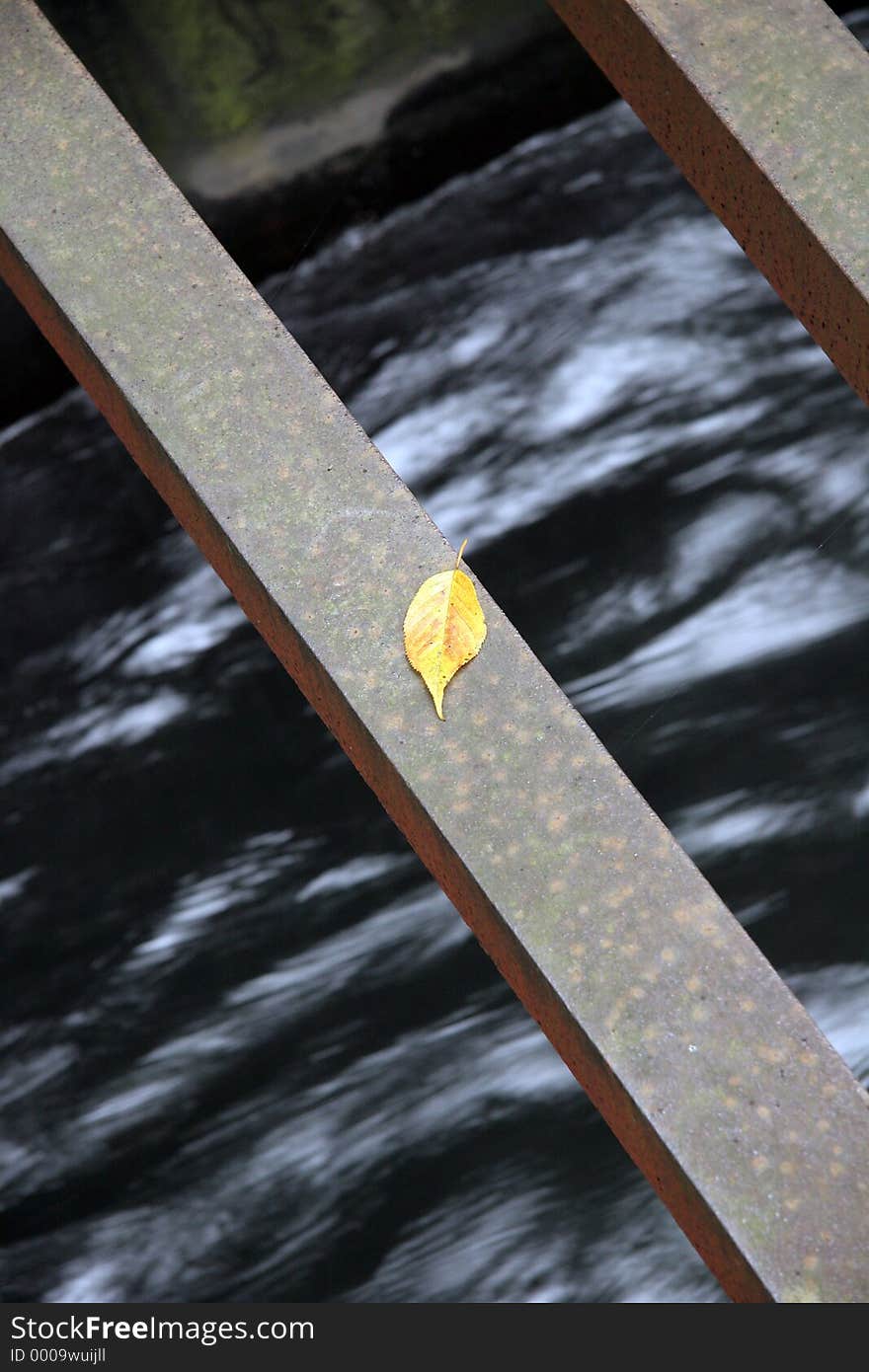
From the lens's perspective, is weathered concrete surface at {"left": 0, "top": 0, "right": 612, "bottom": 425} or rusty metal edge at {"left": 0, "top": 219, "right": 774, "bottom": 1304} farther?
weathered concrete surface at {"left": 0, "top": 0, "right": 612, "bottom": 425}

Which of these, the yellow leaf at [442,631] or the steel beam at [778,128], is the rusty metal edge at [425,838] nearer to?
the yellow leaf at [442,631]

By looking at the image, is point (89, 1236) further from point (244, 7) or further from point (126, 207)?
point (244, 7)

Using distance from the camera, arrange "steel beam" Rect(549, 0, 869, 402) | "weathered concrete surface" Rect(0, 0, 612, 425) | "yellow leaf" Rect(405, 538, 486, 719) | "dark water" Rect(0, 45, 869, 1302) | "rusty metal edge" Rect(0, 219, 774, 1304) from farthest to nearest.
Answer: "weathered concrete surface" Rect(0, 0, 612, 425) → "dark water" Rect(0, 45, 869, 1302) → "steel beam" Rect(549, 0, 869, 402) → "yellow leaf" Rect(405, 538, 486, 719) → "rusty metal edge" Rect(0, 219, 774, 1304)

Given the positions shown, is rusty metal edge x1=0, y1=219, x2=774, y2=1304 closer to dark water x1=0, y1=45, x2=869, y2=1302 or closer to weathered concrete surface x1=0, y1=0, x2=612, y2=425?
dark water x1=0, y1=45, x2=869, y2=1302

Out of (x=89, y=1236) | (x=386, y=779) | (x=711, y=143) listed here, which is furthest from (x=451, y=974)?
(x=711, y=143)

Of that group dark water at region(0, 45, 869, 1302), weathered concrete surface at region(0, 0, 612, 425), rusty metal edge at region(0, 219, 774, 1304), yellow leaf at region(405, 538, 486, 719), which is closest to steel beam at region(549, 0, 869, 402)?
yellow leaf at region(405, 538, 486, 719)

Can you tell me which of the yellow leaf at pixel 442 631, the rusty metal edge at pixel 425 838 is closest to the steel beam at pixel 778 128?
the yellow leaf at pixel 442 631
